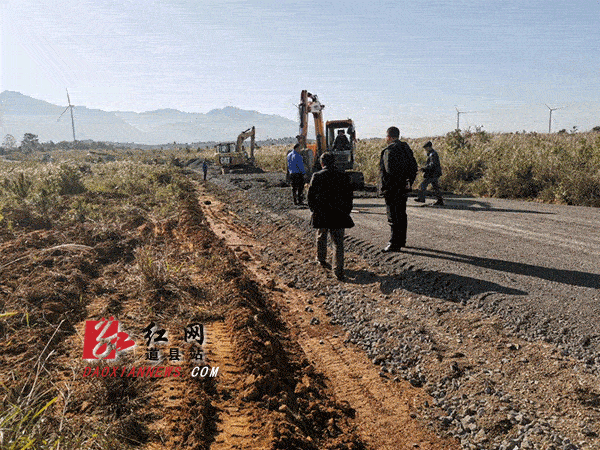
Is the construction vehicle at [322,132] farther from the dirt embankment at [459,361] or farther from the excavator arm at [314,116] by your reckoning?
the dirt embankment at [459,361]

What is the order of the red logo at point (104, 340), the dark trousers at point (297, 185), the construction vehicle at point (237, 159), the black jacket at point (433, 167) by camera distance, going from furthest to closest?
the construction vehicle at point (237, 159) → the dark trousers at point (297, 185) → the black jacket at point (433, 167) → the red logo at point (104, 340)

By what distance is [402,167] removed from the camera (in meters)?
7.20

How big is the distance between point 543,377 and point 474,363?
0.61 metres

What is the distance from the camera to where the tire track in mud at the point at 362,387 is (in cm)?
Answer: 354

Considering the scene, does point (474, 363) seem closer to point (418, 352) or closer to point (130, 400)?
point (418, 352)

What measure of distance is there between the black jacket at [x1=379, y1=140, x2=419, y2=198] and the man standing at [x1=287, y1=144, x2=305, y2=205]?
627 centimetres

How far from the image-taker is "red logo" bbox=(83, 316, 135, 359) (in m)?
4.40

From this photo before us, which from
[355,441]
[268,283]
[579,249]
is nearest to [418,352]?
[355,441]

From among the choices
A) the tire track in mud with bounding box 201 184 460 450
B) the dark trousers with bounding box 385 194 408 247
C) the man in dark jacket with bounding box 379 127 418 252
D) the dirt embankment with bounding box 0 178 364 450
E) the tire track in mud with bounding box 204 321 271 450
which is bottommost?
the tire track in mud with bounding box 201 184 460 450

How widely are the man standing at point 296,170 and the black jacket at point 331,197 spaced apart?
644cm

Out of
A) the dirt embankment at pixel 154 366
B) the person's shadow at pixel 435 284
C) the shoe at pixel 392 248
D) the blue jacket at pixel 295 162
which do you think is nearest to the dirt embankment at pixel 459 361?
the person's shadow at pixel 435 284

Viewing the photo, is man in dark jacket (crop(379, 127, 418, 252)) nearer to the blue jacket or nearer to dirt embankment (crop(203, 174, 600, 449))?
dirt embankment (crop(203, 174, 600, 449))

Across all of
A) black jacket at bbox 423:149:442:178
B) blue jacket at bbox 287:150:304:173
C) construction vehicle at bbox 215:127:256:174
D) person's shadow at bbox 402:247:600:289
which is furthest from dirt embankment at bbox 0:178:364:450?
construction vehicle at bbox 215:127:256:174

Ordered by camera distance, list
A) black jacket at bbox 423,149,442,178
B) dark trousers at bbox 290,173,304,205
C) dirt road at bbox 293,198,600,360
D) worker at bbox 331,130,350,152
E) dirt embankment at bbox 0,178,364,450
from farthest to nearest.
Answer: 1. worker at bbox 331,130,350,152
2. dark trousers at bbox 290,173,304,205
3. black jacket at bbox 423,149,442,178
4. dirt road at bbox 293,198,600,360
5. dirt embankment at bbox 0,178,364,450
